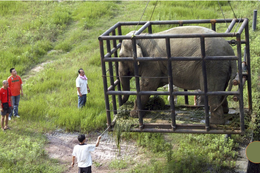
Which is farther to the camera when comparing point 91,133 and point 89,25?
point 89,25

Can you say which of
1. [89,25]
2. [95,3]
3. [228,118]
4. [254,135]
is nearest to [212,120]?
[228,118]

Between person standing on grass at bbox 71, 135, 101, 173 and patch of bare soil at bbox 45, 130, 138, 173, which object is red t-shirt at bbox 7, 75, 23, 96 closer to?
patch of bare soil at bbox 45, 130, 138, 173

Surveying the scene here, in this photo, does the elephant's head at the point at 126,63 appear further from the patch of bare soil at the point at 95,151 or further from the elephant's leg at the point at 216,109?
the patch of bare soil at the point at 95,151

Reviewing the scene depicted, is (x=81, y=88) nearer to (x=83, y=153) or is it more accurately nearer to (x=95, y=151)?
(x=95, y=151)

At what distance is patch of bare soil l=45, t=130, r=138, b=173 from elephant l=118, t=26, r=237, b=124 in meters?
1.63

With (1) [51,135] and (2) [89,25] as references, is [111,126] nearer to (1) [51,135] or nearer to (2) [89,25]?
(1) [51,135]

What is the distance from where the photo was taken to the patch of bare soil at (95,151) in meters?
7.21

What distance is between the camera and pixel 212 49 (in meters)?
5.30

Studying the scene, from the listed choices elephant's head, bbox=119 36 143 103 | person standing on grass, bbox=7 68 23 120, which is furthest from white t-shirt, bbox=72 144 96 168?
person standing on grass, bbox=7 68 23 120

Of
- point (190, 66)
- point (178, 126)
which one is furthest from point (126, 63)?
point (178, 126)

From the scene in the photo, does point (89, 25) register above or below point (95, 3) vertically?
below

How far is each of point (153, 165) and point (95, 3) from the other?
40.1 ft

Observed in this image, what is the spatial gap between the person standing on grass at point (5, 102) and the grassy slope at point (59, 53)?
14.7 inches

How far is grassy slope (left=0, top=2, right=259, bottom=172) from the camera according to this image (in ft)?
27.9
